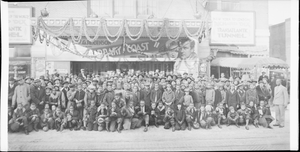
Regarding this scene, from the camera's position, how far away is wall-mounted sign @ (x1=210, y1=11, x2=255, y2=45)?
21.2 ft

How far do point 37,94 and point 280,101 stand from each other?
19.0 feet

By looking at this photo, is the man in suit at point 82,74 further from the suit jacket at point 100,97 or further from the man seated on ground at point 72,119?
the man seated on ground at point 72,119

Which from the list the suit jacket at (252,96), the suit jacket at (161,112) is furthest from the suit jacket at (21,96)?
the suit jacket at (252,96)

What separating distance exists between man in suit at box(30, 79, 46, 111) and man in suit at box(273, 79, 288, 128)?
5.55 m

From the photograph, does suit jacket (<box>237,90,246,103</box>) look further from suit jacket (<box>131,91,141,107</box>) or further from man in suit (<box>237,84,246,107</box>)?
suit jacket (<box>131,91,141,107</box>)

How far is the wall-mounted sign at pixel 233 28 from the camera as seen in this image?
21.2 ft

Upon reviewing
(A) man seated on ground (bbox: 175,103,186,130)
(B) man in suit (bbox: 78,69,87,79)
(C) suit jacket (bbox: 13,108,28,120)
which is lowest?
(A) man seated on ground (bbox: 175,103,186,130)

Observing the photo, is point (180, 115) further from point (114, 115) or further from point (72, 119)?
point (72, 119)

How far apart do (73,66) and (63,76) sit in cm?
34

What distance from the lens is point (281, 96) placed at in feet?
21.3

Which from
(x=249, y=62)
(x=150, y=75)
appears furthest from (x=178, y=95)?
(x=249, y=62)

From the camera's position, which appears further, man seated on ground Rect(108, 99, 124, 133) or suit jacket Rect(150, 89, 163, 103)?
suit jacket Rect(150, 89, 163, 103)

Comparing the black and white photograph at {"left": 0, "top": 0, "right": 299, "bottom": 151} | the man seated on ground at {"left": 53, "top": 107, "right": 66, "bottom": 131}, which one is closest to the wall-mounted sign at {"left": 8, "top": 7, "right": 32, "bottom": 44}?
the black and white photograph at {"left": 0, "top": 0, "right": 299, "bottom": 151}

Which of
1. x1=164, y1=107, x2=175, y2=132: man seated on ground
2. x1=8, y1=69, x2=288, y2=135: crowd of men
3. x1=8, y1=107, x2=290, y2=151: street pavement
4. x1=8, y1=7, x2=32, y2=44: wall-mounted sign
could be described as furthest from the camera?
x1=164, y1=107, x2=175, y2=132: man seated on ground
